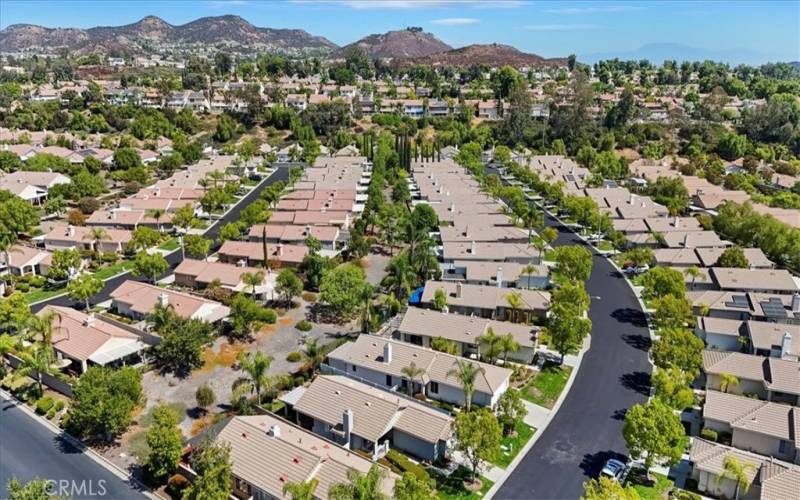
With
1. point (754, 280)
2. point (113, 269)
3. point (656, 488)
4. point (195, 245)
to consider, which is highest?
point (195, 245)

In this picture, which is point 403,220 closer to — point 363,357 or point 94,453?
point 363,357

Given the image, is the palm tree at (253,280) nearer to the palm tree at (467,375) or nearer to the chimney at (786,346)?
the palm tree at (467,375)

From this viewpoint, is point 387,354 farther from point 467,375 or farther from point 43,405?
point 43,405

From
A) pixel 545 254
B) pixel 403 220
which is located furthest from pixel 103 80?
pixel 545 254

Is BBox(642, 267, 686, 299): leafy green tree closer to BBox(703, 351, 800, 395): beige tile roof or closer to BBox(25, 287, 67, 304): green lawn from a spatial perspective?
BBox(703, 351, 800, 395): beige tile roof

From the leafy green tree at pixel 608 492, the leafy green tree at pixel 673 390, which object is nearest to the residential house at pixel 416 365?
the leafy green tree at pixel 673 390

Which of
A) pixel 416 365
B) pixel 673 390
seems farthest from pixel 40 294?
pixel 673 390

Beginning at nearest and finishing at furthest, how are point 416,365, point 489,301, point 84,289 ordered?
point 416,365 → point 84,289 → point 489,301
